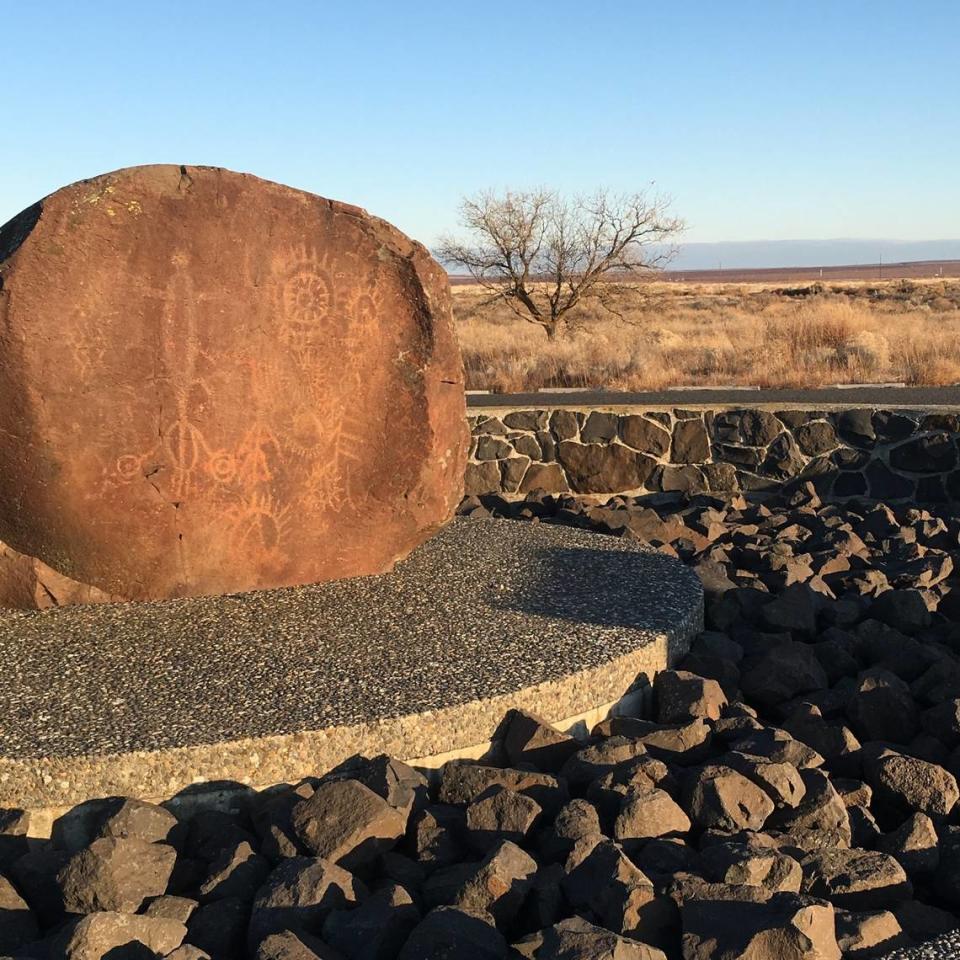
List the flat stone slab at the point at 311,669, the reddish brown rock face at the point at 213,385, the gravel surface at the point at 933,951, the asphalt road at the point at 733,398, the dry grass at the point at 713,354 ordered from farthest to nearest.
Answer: the dry grass at the point at 713,354 < the asphalt road at the point at 733,398 < the reddish brown rock face at the point at 213,385 < the flat stone slab at the point at 311,669 < the gravel surface at the point at 933,951

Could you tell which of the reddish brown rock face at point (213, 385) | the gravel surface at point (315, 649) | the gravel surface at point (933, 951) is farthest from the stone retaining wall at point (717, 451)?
the gravel surface at point (933, 951)

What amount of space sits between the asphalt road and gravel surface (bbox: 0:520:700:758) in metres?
4.77

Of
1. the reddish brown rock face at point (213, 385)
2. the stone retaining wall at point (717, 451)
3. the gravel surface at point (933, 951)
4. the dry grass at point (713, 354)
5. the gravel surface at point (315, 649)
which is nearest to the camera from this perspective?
the gravel surface at point (933, 951)

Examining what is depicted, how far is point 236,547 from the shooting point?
17.1ft

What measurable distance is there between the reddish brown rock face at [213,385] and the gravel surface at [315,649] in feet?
0.88

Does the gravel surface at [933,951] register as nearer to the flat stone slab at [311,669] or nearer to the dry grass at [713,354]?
the flat stone slab at [311,669]

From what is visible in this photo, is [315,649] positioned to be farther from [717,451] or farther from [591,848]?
[717,451]

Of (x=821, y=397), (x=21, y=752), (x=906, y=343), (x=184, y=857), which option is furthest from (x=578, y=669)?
(x=906, y=343)

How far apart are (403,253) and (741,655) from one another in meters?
2.33

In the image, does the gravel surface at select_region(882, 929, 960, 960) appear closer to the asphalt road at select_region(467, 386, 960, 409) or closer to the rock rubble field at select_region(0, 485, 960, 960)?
the rock rubble field at select_region(0, 485, 960, 960)

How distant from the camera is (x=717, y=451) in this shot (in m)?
9.98

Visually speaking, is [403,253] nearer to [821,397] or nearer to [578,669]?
[578,669]

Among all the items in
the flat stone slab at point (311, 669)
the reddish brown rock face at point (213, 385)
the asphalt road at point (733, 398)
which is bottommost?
the flat stone slab at point (311, 669)

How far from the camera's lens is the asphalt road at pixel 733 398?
10.3 meters
